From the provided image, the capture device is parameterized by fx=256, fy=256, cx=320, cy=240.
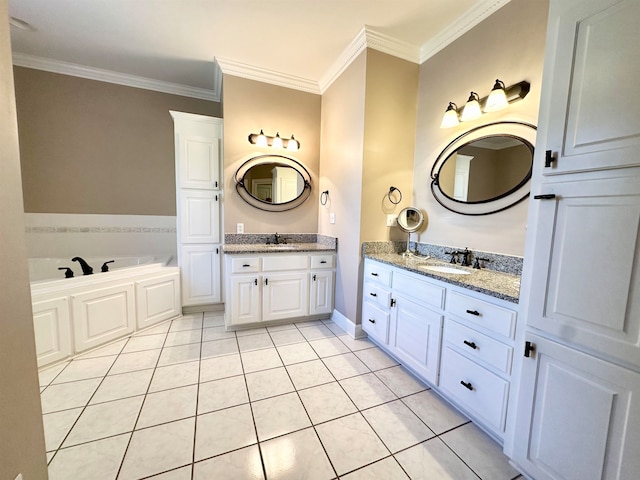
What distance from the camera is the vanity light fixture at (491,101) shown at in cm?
169

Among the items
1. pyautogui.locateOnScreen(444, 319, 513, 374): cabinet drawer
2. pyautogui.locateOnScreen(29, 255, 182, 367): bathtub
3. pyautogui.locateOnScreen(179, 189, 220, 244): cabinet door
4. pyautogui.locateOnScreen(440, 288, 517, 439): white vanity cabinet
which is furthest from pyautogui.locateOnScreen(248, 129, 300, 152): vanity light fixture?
pyautogui.locateOnScreen(444, 319, 513, 374): cabinet drawer

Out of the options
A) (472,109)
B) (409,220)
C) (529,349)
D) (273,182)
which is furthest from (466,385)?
(273,182)

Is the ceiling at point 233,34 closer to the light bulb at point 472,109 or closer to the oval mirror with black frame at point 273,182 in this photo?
the light bulb at point 472,109

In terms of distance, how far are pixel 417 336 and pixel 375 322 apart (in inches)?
19.9

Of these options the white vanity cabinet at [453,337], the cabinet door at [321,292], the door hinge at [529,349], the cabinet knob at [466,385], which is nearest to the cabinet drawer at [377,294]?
the white vanity cabinet at [453,337]

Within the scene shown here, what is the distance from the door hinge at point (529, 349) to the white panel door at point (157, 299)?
3045mm

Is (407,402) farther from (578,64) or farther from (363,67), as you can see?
(363,67)

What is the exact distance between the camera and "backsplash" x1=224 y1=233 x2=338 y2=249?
295 centimetres

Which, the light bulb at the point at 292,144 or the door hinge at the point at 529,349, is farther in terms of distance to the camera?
the light bulb at the point at 292,144

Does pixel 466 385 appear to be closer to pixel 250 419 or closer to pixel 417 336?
pixel 417 336

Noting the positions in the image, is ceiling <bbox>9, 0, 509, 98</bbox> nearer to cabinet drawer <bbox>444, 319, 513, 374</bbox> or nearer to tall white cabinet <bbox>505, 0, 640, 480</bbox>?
tall white cabinet <bbox>505, 0, 640, 480</bbox>

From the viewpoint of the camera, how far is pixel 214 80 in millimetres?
3188

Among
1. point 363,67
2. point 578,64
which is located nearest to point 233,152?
point 363,67

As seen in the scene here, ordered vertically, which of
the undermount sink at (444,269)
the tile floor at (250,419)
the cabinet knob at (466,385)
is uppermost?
the undermount sink at (444,269)
